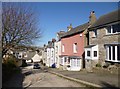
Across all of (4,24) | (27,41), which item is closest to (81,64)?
(27,41)

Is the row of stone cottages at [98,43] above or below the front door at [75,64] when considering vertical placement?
above

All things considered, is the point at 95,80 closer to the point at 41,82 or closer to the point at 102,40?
the point at 41,82

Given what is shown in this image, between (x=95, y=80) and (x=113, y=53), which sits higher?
(x=113, y=53)

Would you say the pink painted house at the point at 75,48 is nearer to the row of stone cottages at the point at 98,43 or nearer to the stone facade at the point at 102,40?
the row of stone cottages at the point at 98,43

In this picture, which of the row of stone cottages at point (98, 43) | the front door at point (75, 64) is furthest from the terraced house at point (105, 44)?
the front door at point (75, 64)

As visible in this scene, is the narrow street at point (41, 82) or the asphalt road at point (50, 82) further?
the narrow street at point (41, 82)

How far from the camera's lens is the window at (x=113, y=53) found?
20.9 m

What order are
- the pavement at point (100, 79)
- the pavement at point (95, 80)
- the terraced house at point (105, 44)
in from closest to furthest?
1. the pavement at point (100, 79)
2. the pavement at point (95, 80)
3. the terraced house at point (105, 44)

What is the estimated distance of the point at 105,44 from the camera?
76.9ft

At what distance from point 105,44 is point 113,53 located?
6.77 feet

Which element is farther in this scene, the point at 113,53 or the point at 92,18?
the point at 92,18

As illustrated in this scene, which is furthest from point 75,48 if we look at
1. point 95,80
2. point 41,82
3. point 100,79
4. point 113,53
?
point 95,80

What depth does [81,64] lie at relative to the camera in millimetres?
31281

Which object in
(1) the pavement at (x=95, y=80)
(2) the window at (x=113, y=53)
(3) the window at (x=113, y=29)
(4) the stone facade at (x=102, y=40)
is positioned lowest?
(1) the pavement at (x=95, y=80)
